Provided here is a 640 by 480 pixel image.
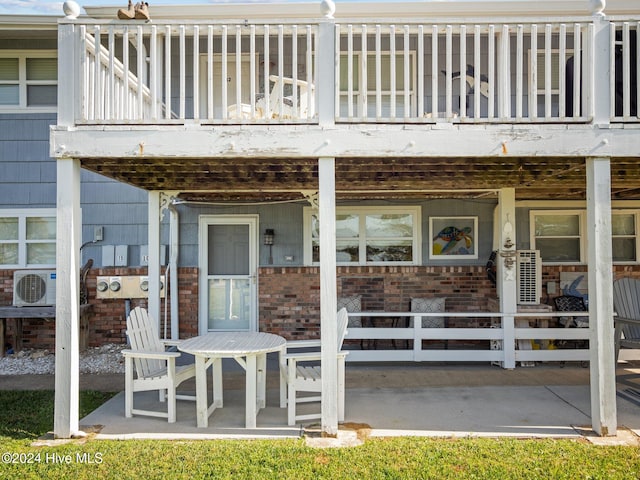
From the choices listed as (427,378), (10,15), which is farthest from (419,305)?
(10,15)

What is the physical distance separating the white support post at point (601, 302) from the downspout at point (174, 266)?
5.87m

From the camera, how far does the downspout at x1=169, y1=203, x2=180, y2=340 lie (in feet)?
25.7

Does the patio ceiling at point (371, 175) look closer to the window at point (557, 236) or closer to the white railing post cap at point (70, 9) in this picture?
the window at point (557, 236)

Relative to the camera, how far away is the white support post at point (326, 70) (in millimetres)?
4270

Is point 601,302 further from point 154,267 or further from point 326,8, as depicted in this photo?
point 154,267

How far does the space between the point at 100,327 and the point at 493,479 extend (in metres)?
6.65

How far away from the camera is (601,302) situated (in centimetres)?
428

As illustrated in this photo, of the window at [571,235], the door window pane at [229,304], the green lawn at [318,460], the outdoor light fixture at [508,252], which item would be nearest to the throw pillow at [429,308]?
the outdoor light fixture at [508,252]

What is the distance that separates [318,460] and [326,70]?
322 centimetres

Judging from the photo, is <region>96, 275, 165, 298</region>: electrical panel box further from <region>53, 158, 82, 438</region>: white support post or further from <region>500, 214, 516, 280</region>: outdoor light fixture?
<region>500, 214, 516, 280</region>: outdoor light fixture

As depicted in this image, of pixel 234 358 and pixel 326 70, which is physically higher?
pixel 326 70

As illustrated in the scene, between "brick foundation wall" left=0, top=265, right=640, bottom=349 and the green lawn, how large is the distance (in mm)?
3871

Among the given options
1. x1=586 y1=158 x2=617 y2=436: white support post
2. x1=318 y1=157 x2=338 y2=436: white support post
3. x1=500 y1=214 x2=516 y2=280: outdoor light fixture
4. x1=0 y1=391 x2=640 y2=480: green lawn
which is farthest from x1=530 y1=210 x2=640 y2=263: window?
x1=318 y1=157 x2=338 y2=436: white support post

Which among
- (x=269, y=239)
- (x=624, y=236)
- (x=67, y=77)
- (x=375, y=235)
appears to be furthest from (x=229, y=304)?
(x=624, y=236)
